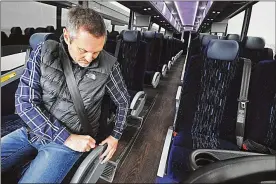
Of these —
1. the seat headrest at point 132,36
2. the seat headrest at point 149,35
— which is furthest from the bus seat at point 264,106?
the seat headrest at point 149,35

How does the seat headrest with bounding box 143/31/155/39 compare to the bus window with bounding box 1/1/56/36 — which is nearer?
the bus window with bounding box 1/1/56/36

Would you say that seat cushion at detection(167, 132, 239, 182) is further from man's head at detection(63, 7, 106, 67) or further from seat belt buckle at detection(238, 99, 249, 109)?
man's head at detection(63, 7, 106, 67)

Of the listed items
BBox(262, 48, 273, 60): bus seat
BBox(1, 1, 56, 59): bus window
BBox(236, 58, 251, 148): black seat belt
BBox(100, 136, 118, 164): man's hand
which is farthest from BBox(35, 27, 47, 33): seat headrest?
BBox(262, 48, 273, 60): bus seat

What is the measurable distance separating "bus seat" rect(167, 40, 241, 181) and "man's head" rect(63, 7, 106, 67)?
0.90 meters

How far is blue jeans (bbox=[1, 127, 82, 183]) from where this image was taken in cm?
98

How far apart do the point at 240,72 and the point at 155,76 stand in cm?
215

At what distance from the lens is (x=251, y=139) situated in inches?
57.9

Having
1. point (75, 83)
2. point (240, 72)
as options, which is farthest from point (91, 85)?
point (240, 72)

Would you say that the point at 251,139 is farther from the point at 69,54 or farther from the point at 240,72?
the point at 69,54

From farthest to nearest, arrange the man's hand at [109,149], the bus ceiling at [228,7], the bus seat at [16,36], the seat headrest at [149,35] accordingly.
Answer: the bus ceiling at [228,7], the seat headrest at [149,35], the bus seat at [16,36], the man's hand at [109,149]

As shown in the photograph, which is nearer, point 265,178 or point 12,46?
point 265,178

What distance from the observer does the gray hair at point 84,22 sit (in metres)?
0.97

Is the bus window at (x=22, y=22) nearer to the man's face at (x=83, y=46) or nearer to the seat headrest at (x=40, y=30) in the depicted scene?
the seat headrest at (x=40, y=30)

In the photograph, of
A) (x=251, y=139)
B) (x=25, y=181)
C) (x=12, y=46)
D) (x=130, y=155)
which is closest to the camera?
(x=25, y=181)
